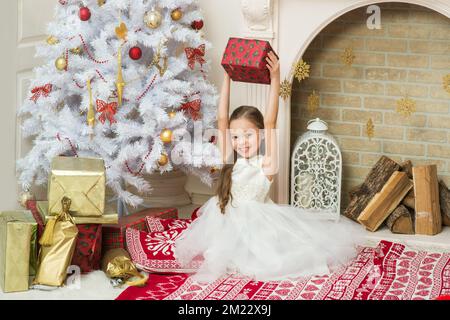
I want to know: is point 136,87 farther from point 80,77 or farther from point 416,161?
point 416,161

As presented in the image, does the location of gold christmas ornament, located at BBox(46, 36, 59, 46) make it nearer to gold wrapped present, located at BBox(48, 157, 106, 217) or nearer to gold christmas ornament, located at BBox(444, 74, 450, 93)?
gold wrapped present, located at BBox(48, 157, 106, 217)

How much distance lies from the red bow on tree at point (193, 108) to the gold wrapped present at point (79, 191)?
0.91 meters

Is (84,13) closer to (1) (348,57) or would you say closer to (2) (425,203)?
(1) (348,57)

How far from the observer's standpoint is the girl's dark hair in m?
3.80

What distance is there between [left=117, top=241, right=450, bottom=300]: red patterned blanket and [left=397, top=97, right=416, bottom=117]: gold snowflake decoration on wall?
1074 millimetres

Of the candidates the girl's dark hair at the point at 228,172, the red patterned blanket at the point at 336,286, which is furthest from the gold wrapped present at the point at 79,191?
the girl's dark hair at the point at 228,172

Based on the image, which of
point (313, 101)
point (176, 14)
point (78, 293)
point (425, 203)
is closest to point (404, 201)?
point (425, 203)

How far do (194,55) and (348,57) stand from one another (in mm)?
909

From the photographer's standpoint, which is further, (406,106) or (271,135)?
(406,106)

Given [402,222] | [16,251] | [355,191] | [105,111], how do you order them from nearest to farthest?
[16,251] < [105,111] < [402,222] < [355,191]

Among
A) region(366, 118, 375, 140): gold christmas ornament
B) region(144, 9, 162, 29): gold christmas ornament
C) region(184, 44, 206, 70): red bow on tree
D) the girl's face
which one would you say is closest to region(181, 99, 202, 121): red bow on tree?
region(184, 44, 206, 70): red bow on tree

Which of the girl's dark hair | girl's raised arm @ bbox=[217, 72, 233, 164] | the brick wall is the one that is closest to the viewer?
the girl's dark hair

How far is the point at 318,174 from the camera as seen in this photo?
14.6ft

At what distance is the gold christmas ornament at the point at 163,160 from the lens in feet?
13.9
